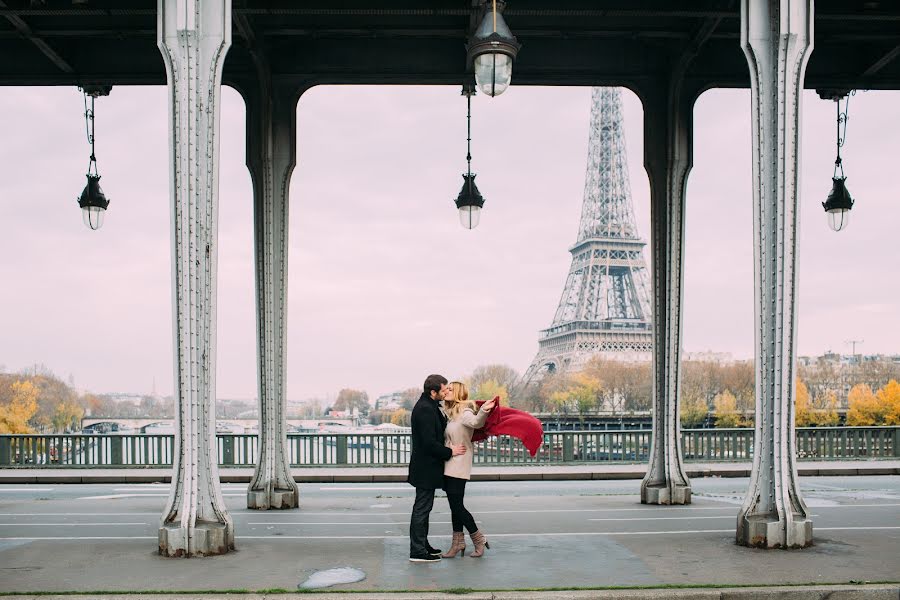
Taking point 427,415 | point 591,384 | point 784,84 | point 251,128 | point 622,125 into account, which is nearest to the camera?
point 427,415

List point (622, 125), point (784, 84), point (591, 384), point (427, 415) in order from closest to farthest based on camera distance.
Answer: point (427, 415), point (784, 84), point (591, 384), point (622, 125)

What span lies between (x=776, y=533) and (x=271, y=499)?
8.11 metres

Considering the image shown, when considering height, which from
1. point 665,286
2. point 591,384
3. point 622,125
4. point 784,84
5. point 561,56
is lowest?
point 591,384

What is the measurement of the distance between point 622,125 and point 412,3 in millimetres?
112287

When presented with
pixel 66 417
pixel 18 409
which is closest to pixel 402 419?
pixel 66 417

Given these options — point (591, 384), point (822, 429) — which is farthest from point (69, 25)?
point (591, 384)

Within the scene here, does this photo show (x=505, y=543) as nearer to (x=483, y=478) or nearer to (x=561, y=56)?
(x=561, y=56)

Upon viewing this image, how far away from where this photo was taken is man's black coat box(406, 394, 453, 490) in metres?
10.7

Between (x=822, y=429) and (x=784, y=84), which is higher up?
(x=784, y=84)

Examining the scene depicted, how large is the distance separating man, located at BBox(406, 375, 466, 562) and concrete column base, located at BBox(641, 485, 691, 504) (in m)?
6.55

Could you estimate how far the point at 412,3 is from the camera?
50.9 feet

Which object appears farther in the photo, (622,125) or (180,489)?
(622,125)

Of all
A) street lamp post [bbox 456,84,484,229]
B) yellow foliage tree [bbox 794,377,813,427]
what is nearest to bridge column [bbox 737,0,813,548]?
street lamp post [bbox 456,84,484,229]

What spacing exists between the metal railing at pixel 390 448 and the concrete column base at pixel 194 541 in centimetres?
1494
